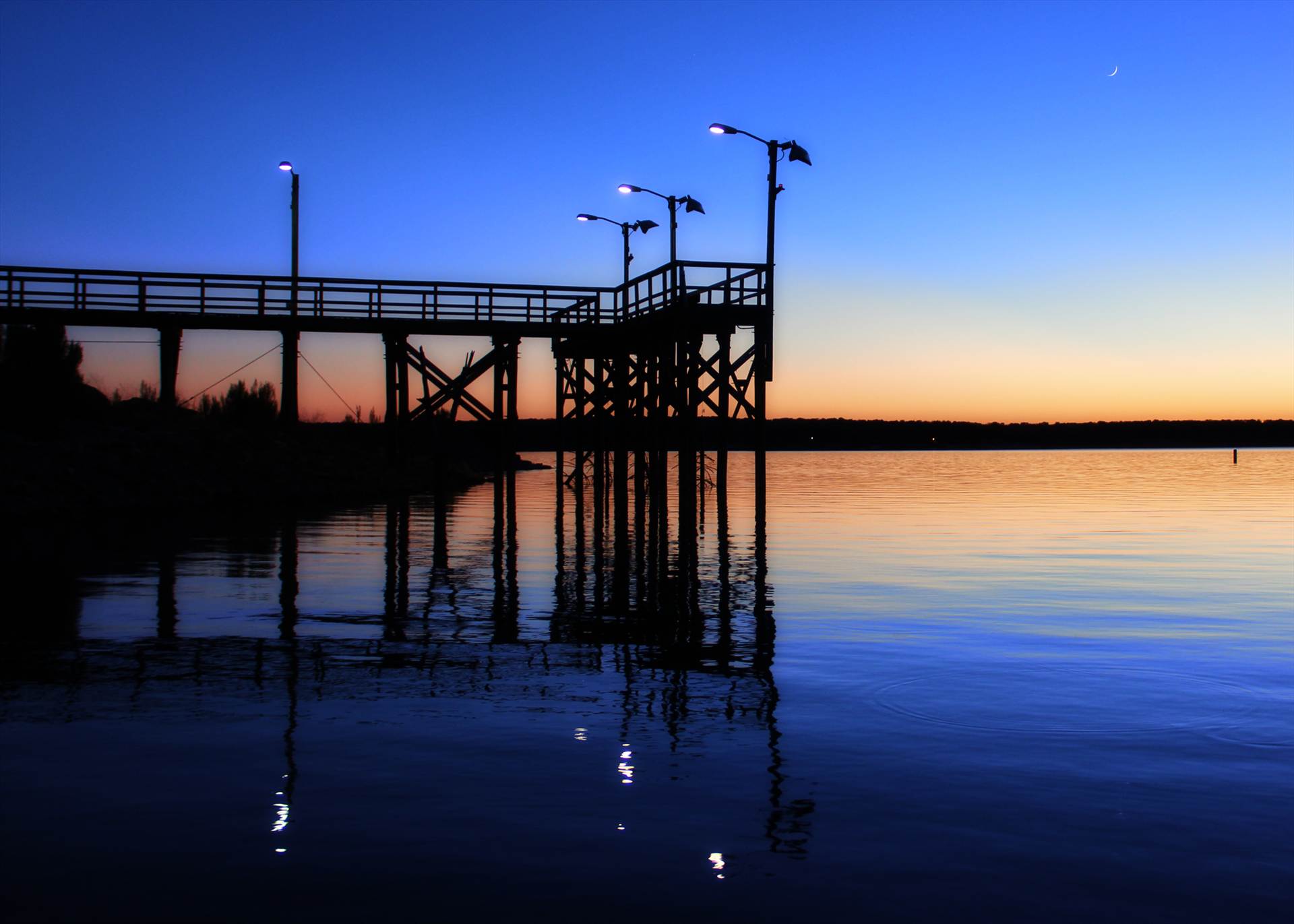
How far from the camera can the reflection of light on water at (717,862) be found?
5367 millimetres

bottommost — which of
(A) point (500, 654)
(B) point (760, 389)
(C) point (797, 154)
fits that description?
(A) point (500, 654)

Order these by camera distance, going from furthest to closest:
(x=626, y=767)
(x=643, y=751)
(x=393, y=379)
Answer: (x=393, y=379) < (x=643, y=751) < (x=626, y=767)

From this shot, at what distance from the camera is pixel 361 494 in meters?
46.1

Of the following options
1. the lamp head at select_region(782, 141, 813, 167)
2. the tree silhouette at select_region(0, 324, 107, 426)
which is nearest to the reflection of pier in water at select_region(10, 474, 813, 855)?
the lamp head at select_region(782, 141, 813, 167)

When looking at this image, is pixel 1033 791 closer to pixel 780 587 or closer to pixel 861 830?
pixel 861 830

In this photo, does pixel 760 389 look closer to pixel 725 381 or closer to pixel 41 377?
pixel 725 381

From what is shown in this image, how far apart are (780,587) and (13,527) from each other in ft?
58.8

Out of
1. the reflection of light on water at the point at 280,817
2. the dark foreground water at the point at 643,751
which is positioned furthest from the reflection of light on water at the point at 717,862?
the reflection of light on water at the point at 280,817

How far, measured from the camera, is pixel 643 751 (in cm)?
752

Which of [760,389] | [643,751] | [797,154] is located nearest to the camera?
[643,751]

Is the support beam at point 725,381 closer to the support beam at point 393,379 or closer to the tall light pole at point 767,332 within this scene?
the tall light pole at point 767,332

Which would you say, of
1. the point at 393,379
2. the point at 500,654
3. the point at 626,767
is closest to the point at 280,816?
the point at 626,767

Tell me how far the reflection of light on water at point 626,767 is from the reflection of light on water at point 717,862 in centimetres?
123

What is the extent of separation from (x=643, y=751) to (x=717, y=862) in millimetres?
2046
